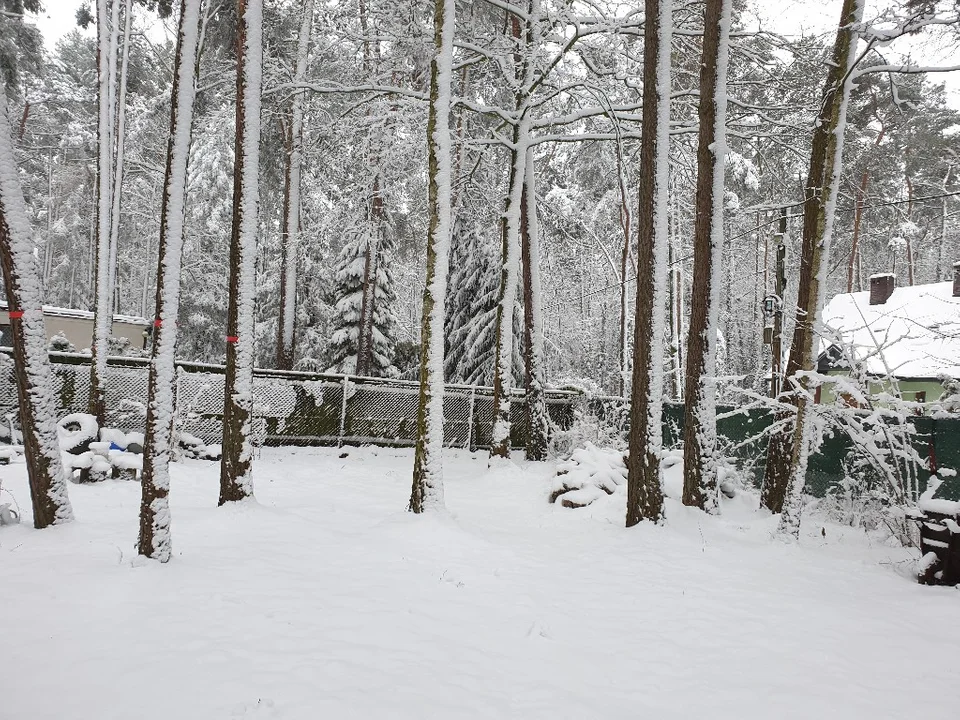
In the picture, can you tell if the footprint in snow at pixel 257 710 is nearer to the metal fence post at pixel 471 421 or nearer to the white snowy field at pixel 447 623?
the white snowy field at pixel 447 623

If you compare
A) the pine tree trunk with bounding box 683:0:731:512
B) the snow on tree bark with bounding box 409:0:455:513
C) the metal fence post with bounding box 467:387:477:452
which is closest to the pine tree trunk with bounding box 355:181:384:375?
the metal fence post with bounding box 467:387:477:452

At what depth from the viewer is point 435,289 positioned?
21.6ft

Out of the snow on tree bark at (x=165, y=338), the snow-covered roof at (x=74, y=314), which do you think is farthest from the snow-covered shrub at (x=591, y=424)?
the snow-covered roof at (x=74, y=314)

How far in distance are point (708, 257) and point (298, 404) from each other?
28.2 ft

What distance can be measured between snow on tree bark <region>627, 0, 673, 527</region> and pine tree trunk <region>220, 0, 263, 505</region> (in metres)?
4.59

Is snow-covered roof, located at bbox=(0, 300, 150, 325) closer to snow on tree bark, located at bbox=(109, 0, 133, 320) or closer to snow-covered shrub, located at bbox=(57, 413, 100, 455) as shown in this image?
snow on tree bark, located at bbox=(109, 0, 133, 320)

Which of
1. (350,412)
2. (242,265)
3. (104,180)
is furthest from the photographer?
(350,412)

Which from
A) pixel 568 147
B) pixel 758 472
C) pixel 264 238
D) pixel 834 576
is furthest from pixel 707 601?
pixel 264 238

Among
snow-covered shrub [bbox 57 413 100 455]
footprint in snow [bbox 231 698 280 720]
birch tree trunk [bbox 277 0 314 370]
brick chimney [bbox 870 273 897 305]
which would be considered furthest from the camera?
brick chimney [bbox 870 273 897 305]

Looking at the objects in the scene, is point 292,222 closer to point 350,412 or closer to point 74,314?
point 350,412

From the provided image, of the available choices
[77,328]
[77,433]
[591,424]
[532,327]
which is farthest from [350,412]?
[77,328]

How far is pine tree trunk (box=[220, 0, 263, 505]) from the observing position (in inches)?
251

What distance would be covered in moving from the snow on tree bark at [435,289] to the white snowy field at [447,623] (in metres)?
→ 0.46

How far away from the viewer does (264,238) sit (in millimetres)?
21922
